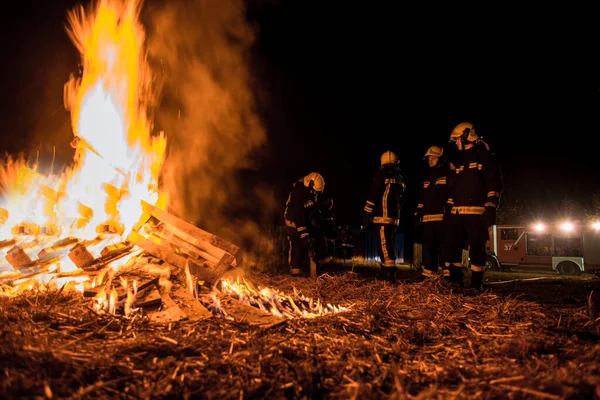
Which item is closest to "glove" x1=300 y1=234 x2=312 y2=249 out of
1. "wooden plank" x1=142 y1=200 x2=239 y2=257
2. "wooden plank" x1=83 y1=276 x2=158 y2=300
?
"wooden plank" x1=142 y1=200 x2=239 y2=257

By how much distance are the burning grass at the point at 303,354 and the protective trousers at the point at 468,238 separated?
5.88 ft

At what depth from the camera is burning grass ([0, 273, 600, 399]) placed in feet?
6.71

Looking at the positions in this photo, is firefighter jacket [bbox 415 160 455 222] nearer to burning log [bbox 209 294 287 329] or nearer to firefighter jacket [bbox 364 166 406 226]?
firefighter jacket [bbox 364 166 406 226]

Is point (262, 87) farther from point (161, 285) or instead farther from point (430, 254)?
point (161, 285)

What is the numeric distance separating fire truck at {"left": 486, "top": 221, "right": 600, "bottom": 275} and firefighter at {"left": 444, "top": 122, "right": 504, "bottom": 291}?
32.1 feet

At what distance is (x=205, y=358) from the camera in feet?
8.09

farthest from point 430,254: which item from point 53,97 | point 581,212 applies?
point 581,212

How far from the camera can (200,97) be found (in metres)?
10.1

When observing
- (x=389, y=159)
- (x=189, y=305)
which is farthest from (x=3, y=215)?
(x=389, y=159)

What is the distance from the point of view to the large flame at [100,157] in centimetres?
592

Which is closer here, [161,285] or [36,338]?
[36,338]

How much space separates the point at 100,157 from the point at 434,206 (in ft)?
20.4

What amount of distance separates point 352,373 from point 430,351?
2.89 ft

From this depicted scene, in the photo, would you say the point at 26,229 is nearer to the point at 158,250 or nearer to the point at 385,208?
the point at 158,250
